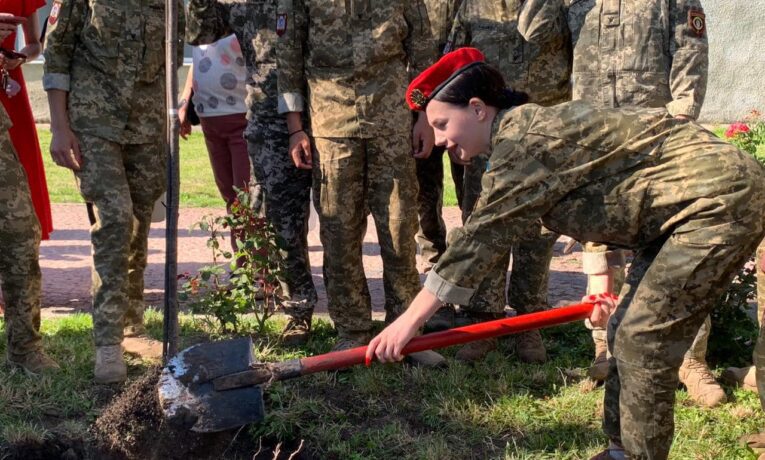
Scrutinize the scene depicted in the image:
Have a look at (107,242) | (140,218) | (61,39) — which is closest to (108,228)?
(107,242)

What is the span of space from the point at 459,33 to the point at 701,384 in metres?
2.17

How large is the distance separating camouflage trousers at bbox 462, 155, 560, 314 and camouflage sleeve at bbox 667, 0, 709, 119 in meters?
0.92

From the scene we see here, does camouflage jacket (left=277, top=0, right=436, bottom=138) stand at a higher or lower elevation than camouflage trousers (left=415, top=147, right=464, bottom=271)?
higher

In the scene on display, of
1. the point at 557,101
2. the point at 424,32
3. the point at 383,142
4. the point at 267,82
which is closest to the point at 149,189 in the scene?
the point at 267,82

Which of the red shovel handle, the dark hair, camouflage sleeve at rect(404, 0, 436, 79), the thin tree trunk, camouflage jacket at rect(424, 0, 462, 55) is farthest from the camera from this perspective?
camouflage jacket at rect(424, 0, 462, 55)

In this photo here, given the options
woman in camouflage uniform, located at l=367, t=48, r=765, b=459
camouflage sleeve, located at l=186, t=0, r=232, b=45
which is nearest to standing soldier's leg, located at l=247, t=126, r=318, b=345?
camouflage sleeve, located at l=186, t=0, r=232, b=45

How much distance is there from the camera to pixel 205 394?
13.0 ft

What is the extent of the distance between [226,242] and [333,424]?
161 inches

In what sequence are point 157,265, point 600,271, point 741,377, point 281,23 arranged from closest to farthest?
1. point 600,271
2. point 741,377
3. point 281,23
4. point 157,265

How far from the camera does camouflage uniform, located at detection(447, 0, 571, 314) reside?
17.1 ft

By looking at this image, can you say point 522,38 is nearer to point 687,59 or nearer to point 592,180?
point 687,59

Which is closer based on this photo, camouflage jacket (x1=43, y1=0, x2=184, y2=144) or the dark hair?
the dark hair

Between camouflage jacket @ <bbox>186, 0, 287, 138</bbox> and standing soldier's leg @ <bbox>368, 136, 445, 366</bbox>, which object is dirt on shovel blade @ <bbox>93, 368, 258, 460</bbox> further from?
camouflage jacket @ <bbox>186, 0, 287, 138</bbox>

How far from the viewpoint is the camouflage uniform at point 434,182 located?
5914mm
